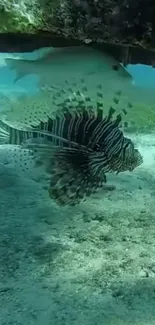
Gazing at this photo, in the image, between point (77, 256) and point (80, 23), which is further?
point (77, 256)

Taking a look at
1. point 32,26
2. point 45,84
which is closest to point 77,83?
point 45,84

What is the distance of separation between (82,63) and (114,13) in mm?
340

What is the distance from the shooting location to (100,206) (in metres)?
2.40

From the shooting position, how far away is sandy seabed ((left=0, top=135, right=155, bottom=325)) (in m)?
1.51

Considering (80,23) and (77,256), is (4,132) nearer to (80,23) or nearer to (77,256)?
(77,256)

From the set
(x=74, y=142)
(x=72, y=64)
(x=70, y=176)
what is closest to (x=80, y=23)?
(x=72, y=64)

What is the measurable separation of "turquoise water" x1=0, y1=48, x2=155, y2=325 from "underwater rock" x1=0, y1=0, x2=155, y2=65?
0.13 m

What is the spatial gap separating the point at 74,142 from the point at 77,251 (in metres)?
0.52

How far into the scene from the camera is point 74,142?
85.5 inches

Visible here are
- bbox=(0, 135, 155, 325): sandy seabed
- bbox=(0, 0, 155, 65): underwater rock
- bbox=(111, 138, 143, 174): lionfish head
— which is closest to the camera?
bbox=(0, 0, 155, 65): underwater rock

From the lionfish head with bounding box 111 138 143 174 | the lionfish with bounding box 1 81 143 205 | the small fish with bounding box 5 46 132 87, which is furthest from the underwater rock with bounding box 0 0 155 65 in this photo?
the lionfish head with bounding box 111 138 143 174

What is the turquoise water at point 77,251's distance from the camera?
1.52 meters

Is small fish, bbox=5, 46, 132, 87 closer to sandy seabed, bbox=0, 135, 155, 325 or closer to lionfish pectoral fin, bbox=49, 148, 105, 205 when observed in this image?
lionfish pectoral fin, bbox=49, 148, 105, 205

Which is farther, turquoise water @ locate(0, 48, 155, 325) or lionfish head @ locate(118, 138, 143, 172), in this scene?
lionfish head @ locate(118, 138, 143, 172)
